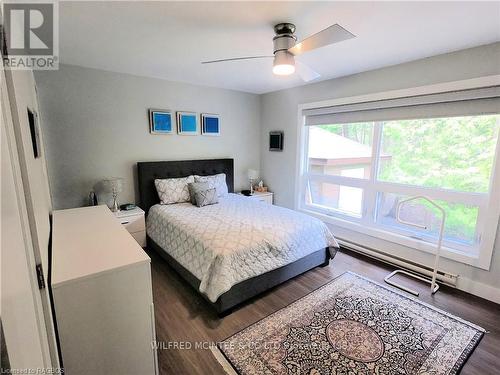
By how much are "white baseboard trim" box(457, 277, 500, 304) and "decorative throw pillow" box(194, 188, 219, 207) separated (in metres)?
2.93

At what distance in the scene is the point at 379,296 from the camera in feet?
7.98

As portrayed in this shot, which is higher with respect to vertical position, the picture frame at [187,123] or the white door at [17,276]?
the picture frame at [187,123]

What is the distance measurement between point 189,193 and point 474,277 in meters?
3.39

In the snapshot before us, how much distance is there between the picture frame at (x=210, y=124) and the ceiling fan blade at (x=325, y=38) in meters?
2.31

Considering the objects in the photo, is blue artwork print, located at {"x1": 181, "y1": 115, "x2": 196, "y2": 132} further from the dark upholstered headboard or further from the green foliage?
the green foliage

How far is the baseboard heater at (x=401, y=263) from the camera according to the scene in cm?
261

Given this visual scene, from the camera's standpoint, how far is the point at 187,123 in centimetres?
380

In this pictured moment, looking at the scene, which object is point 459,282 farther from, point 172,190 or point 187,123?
point 187,123

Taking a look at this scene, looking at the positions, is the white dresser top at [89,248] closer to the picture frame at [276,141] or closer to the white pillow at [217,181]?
the white pillow at [217,181]

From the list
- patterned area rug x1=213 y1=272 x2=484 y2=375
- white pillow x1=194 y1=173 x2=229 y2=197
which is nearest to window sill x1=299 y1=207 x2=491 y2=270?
patterned area rug x1=213 y1=272 x2=484 y2=375

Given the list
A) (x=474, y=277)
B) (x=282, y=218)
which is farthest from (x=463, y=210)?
(x=282, y=218)

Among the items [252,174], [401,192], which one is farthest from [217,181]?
[401,192]

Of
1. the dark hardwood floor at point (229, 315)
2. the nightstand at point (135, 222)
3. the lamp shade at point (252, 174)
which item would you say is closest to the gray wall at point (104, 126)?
the nightstand at point (135, 222)

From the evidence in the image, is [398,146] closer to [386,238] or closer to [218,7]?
[386,238]
